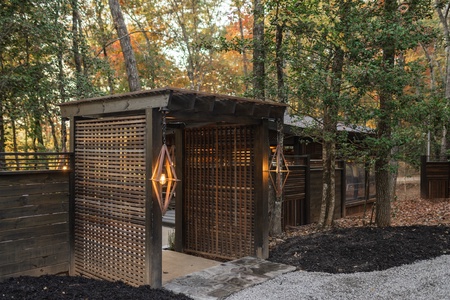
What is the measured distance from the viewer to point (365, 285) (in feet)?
14.8

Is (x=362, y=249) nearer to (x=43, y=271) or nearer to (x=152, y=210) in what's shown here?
(x=152, y=210)

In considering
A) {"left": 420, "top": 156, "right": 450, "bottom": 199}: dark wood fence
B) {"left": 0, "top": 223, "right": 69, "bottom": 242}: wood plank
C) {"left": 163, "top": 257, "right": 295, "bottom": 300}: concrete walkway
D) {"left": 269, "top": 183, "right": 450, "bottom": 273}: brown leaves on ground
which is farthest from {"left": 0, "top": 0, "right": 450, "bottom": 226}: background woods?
{"left": 420, "top": 156, "right": 450, "bottom": 199}: dark wood fence

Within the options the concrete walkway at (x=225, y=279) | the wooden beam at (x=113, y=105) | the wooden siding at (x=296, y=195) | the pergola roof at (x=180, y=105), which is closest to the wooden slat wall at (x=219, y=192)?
the concrete walkway at (x=225, y=279)

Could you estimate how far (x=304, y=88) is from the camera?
7027 millimetres

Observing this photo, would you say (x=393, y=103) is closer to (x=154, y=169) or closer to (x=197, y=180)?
(x=197, y=180)

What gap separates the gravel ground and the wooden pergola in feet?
3.76

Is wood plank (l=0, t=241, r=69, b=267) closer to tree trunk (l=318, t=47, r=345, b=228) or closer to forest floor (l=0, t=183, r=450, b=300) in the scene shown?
forest floor (l=0, t=183, r=450, b=300)

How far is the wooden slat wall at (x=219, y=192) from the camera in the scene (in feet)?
19.9

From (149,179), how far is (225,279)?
165cm

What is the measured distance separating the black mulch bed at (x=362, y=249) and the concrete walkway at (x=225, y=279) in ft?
1.47

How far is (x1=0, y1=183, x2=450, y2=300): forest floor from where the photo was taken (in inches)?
164

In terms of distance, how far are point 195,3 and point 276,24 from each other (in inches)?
402

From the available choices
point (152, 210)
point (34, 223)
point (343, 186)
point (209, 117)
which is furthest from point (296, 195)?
point (34, 223)

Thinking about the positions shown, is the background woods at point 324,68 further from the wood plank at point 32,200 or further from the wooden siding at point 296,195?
the wood plank at point 32,200
